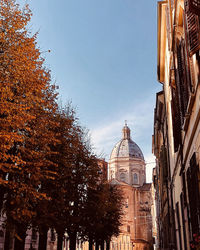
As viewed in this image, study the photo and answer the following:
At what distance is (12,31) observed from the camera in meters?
12.9

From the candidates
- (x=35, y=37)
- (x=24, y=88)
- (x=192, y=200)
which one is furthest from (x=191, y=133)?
(x=35, y=37)

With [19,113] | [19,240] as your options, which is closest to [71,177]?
[19,240]

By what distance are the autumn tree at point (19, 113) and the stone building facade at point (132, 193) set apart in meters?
54.3

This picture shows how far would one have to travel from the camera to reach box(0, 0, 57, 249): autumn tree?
462 inches

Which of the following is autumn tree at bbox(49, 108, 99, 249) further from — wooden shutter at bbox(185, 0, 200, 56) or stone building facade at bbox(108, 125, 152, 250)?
stone building facade at bbox(108, 125, 152, 250)

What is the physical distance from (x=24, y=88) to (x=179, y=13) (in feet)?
23.3

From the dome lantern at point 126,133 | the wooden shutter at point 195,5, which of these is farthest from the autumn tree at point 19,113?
the dome lantern at point 126,133

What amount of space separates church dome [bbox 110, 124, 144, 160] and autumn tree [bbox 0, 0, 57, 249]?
280 ft

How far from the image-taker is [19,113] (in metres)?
12.1

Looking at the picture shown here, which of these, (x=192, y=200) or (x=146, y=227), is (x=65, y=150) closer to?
(x=192, y=200)

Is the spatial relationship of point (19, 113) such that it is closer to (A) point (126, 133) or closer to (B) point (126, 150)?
(B) point (126, 150)

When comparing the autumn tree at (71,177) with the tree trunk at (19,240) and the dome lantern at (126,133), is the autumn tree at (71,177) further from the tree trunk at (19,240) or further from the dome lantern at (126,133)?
the dome lantern at (126,133)

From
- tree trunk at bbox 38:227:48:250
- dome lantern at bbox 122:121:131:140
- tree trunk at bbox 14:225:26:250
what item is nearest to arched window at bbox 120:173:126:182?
dome lantern at bbox 122:121:131:140

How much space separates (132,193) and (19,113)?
257 feet
